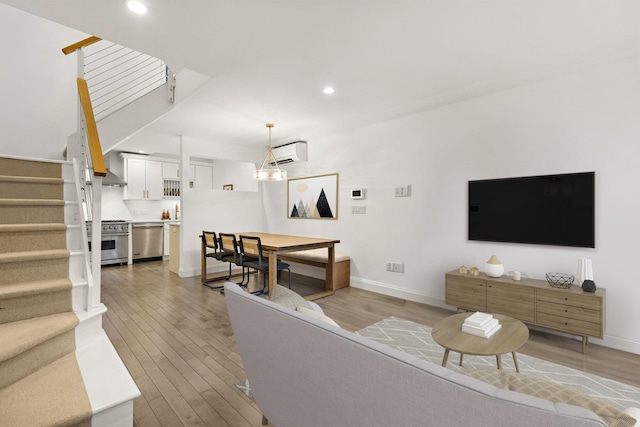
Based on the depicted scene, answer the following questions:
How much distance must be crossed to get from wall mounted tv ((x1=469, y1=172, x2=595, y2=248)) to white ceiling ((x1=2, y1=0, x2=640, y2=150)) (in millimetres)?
1066

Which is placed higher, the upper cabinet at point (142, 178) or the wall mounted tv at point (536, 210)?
the upper cabinet at point (142, 178)

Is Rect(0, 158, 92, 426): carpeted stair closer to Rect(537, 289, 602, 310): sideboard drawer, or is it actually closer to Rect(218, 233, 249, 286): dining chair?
Rect(218, 233, 249, 286): dining chair

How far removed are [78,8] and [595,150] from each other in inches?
172

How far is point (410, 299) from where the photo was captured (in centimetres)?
409

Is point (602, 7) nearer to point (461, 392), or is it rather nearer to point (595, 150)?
point (595, 150)

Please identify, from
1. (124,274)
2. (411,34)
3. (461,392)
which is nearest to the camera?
(461,392)

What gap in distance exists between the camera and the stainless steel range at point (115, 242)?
20.5 feet

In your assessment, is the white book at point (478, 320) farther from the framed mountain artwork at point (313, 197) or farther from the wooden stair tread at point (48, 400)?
the framed mountain artwork at point (313, 197)

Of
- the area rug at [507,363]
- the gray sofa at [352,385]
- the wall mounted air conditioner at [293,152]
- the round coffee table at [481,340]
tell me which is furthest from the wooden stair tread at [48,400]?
the wall mounted air conditioner at [293,152]

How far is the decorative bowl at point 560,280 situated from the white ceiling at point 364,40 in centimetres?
195

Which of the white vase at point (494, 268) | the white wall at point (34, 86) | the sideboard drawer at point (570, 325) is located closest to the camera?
the sideboard drawer at point (570, 325)

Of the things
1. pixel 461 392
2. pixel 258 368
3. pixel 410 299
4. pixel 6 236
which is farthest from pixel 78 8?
pixel 410 299

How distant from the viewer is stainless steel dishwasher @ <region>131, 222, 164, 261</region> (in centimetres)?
666

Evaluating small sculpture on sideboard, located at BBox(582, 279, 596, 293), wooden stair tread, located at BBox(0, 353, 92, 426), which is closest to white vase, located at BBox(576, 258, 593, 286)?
small sculpture on sideboard, located at BBox(582, 279, 596, 293)
